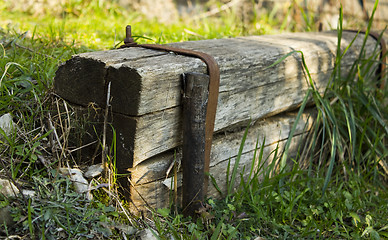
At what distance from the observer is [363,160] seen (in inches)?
118

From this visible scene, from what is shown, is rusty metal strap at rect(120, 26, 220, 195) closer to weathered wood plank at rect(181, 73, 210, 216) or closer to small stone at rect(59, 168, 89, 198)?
weathered wood plank at rect(181, 73, 210, 216)

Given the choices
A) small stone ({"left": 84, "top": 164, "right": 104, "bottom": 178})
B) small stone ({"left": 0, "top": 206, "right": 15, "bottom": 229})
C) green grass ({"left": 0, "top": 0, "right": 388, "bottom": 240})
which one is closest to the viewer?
small stone ({"left": 0, "top": 206, "right": 15, "bottom": 229})

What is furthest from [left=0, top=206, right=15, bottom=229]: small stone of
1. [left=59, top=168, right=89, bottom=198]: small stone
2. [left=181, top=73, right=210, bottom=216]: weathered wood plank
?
[left=181, top=73, right=210, bottom=216]: weathered wood plank

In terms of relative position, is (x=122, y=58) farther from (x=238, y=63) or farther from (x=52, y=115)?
(x=238, y=63)

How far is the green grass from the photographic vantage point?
1.74 m

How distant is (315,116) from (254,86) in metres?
0.76

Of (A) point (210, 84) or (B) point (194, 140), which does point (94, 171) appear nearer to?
(B) point (194, 140)

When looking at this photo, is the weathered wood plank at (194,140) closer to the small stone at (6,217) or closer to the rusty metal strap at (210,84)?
the rusty metal strap at (210,84)

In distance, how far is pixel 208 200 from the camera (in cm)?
218

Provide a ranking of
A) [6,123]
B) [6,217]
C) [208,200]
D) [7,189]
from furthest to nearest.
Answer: [208,200] → [6,123] → [7,189] → [6,217]

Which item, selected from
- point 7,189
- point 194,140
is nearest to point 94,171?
point 7,189

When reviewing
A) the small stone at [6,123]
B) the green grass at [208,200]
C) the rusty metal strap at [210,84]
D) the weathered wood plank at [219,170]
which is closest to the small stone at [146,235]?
the green grass at [208,200]

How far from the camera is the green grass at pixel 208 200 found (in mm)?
1742

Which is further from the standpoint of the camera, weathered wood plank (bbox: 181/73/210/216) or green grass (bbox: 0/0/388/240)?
weathered wood plank (bbox: 181/73/210/216)
